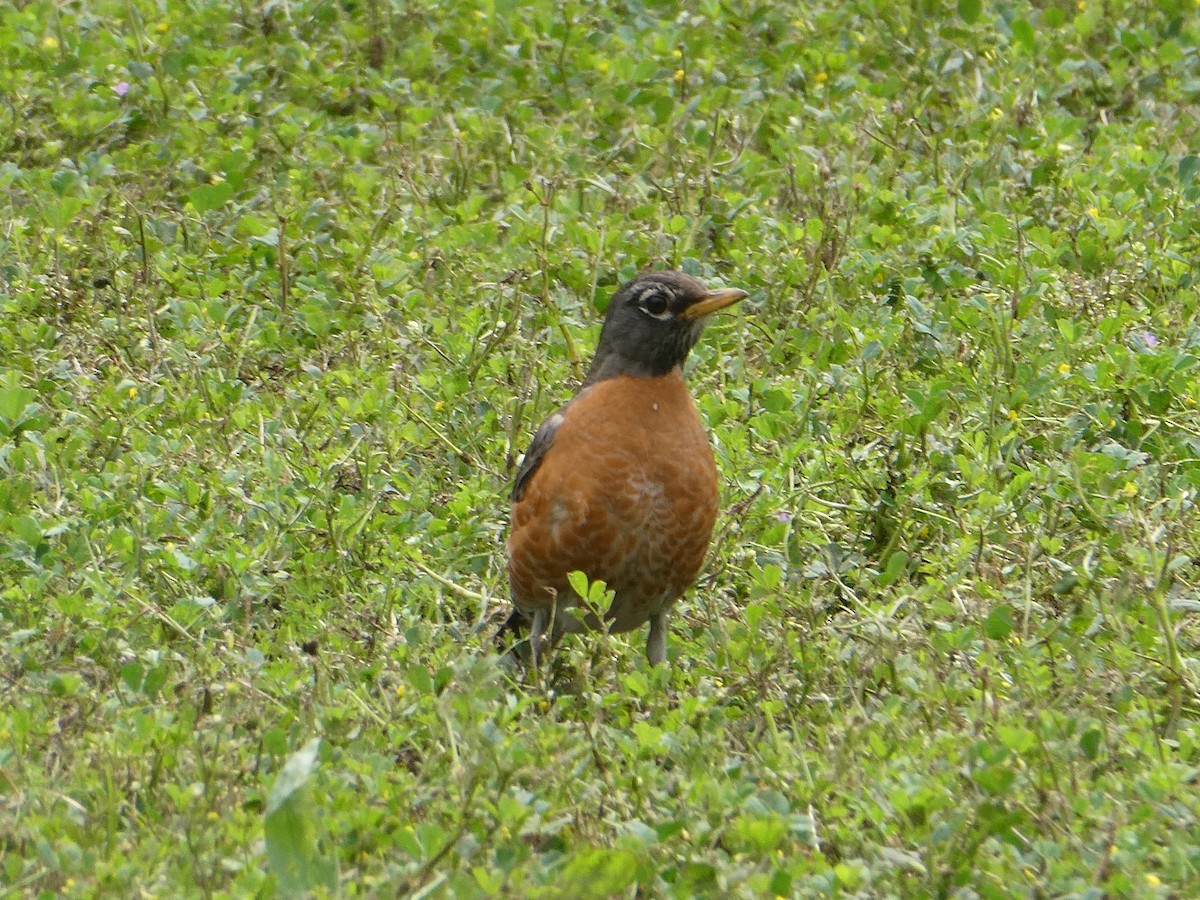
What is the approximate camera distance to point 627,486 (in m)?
5.39

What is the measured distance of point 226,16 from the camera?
9.47 m

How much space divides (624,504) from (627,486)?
0.05 metres

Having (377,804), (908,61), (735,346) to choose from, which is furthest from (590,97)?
(377,804)

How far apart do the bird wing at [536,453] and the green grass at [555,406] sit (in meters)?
0.37

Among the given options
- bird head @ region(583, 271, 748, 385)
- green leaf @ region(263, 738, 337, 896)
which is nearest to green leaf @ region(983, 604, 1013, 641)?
bird head @ region(583, 271, 748, 385)

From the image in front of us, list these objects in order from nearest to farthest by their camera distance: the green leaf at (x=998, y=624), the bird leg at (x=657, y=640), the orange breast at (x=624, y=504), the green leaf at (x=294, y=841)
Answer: the green leaf at (x=294, y=841)
the green leaf at (x=998, y=624)
the orange breast at (x=624, y=504)
the bird leg at (x=657, y=640)

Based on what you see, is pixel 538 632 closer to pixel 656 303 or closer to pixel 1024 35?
pixel 656 303

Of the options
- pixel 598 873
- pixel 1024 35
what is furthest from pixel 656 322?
pixel 1024 35

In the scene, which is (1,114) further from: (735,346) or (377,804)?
(377,804)

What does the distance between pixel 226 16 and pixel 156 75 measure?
0.71m

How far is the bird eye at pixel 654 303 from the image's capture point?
5.76m

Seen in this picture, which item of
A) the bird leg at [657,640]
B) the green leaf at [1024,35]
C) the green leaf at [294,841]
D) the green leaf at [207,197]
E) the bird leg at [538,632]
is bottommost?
the green leaf at [207,197]

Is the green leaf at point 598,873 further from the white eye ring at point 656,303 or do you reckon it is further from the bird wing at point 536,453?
the white eye ring at point 656,303

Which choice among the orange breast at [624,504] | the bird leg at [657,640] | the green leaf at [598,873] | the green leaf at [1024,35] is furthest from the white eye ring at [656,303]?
the green leaf at [1024,35]
